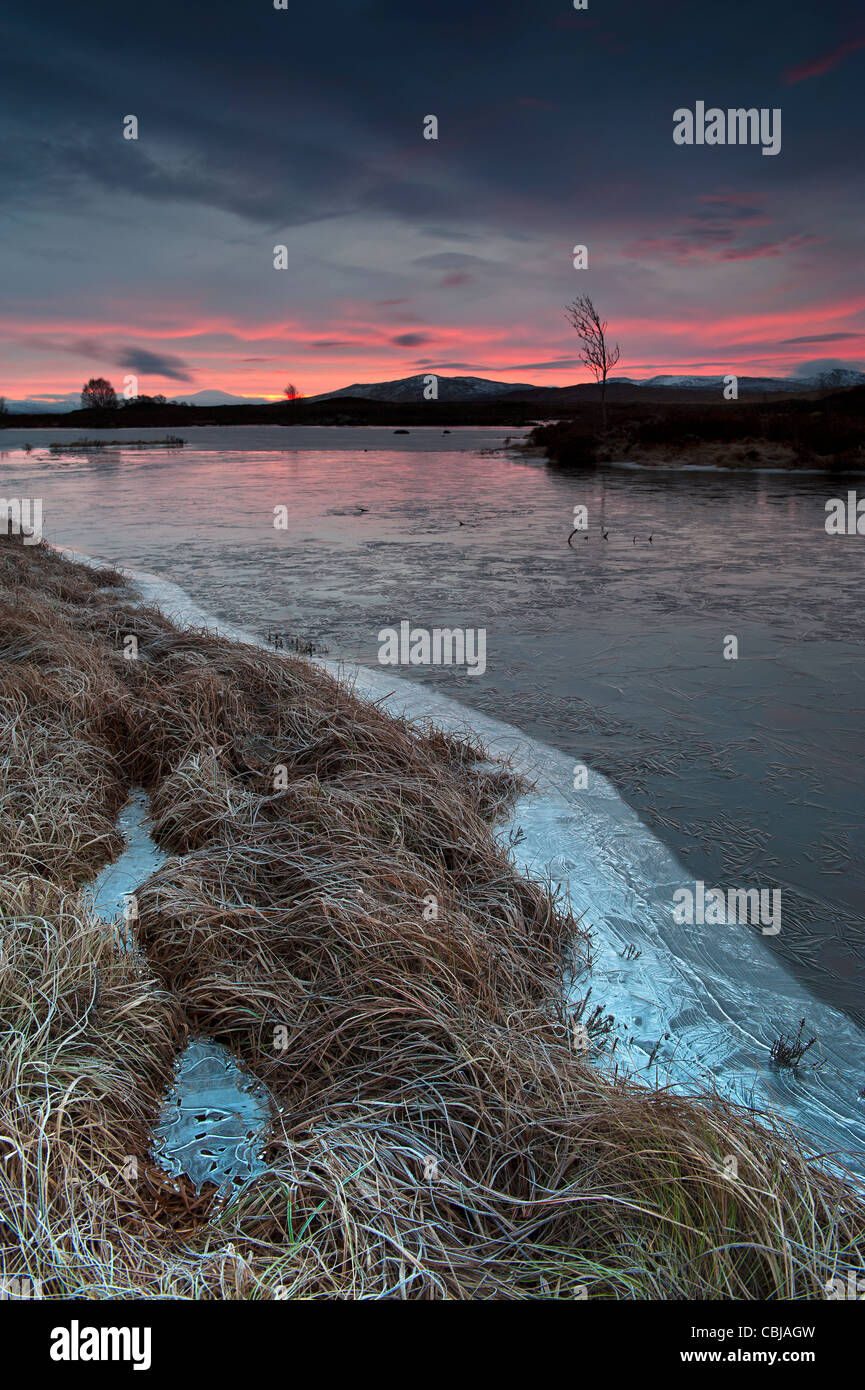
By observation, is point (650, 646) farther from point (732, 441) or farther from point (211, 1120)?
point (732, 441)

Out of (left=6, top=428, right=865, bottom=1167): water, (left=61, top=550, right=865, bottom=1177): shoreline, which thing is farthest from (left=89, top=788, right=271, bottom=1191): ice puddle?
(left=6, top=428, right=865, bottom=1167): water

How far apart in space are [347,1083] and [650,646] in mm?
6026

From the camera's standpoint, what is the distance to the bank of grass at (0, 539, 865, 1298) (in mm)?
1729

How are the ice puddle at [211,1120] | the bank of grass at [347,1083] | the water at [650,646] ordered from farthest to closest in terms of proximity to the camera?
the water at [650,646], the ice puddle at [211,1120], the bank of grass at [347,1083]

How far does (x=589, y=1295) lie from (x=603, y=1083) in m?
0.65

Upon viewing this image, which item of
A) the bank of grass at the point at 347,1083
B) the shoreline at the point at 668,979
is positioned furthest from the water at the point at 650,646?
the bank of grass at the point at 347,1083

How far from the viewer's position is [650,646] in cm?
768

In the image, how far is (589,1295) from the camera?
168 centimetres

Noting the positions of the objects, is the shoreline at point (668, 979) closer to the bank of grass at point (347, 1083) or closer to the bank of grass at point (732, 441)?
the bank of grass at point (347, 1083)

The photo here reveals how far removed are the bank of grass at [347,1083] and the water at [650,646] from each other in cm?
73

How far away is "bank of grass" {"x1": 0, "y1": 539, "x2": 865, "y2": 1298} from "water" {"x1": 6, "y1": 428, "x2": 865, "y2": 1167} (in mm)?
727

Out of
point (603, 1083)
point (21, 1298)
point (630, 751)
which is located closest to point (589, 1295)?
point (603, 1083)

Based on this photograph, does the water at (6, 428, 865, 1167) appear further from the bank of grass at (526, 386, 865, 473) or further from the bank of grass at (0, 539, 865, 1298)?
the bank of grass at (526, 386, 865, 473)

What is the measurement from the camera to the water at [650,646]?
3584 millimetres
